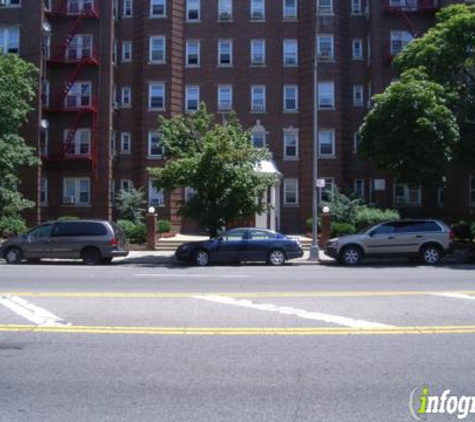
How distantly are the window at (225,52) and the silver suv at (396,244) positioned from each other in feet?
65.1

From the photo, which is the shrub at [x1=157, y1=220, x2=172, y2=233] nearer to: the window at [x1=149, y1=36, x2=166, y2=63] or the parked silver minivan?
the parked silver minivan

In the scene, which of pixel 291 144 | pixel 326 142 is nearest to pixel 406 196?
pixel 326 142

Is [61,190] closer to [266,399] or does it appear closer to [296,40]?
[296,40]

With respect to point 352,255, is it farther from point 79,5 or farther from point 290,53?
point 79,5

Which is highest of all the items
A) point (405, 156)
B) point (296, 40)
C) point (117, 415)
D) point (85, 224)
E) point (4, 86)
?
point (296, 40)

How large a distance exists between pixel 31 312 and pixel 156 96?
1131 inches

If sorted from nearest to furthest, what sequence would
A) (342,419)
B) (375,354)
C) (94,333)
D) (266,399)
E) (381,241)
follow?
(342,419), (266,399), (375,354), (94,333), (381,241)

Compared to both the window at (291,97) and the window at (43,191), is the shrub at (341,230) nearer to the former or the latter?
the window at (291,97)

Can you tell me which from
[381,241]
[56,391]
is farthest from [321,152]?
[56,391]

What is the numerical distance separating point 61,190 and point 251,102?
13193 mm

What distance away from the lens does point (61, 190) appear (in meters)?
36.2

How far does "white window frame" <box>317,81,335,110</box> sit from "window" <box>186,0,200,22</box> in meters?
9.04

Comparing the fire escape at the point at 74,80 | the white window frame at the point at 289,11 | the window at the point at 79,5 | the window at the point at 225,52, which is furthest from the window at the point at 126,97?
the white window frame at the point at 289,11

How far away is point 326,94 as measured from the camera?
120 feet
